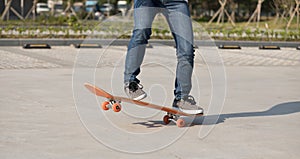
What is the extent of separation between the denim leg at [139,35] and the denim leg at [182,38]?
15 cm

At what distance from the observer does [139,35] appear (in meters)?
4.55

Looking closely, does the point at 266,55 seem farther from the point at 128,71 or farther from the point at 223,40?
the point at 128,71

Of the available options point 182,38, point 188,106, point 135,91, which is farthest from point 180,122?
point 182,38

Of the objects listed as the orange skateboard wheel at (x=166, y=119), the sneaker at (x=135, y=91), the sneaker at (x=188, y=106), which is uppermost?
the sneaker at (x=135, y=91)

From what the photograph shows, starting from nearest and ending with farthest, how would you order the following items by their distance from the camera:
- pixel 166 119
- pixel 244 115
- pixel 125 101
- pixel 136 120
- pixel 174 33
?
pixel 125 101 → pixel 174 33 → pixel 166 119 → pixel 136 120 → pixel 244 115

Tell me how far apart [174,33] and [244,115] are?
4.15ft

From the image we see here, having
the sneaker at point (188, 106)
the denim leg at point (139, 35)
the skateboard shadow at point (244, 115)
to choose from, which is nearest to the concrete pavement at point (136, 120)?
the skateboard shadow at point (244, 115)

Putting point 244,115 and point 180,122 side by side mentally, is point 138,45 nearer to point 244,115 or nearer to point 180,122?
point 180,122

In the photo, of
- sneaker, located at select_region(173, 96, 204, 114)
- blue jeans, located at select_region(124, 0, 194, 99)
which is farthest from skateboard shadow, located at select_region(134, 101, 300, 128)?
blue jeans, located at select_region(124, 0, 194, 99)

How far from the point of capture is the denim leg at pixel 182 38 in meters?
4.58

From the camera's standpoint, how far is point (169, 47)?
Result: 1424 cm

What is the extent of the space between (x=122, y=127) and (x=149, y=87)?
8.72 ft

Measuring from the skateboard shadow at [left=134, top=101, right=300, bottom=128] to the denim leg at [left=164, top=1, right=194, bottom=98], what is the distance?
385mm

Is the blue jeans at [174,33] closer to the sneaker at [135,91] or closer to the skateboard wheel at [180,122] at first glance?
the sneaker at [135,91]
